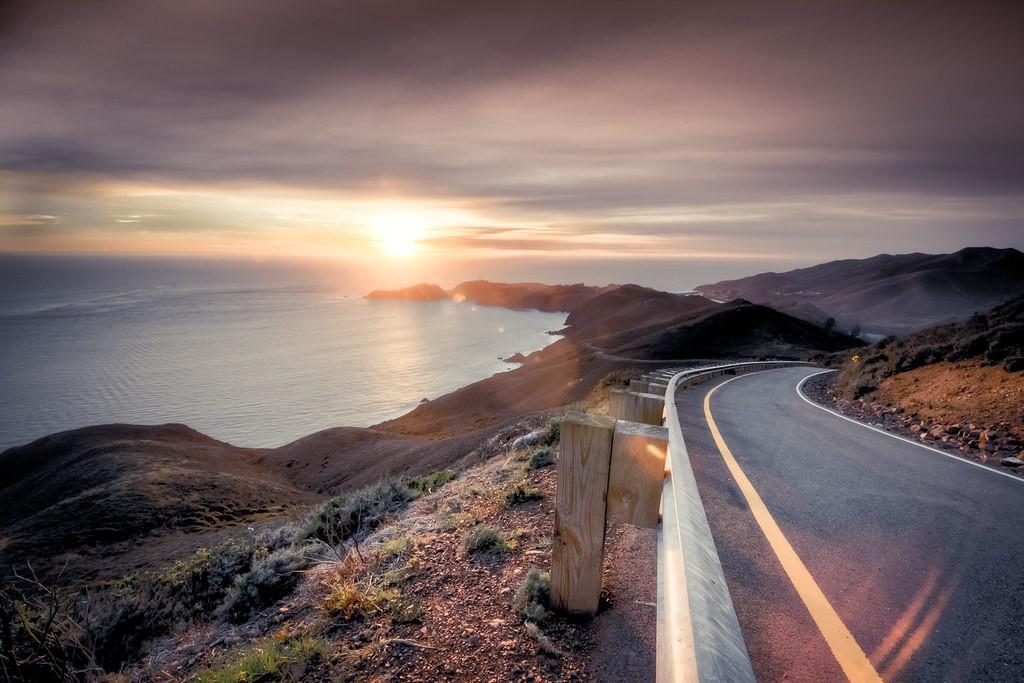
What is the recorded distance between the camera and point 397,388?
96000mm

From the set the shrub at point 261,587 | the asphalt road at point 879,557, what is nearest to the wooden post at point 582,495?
the asphalt road at point 879,557

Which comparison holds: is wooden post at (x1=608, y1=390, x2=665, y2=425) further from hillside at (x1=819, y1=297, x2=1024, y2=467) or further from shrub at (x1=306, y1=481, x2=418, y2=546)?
hillside at (x1=819, y1=297, x2=1024, y2=467)

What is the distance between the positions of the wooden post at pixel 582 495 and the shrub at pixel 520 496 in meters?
2.63

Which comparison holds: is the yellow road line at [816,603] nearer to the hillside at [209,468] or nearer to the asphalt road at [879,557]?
the asphalt road at [879,557]

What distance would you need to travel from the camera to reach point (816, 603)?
273 centimetres

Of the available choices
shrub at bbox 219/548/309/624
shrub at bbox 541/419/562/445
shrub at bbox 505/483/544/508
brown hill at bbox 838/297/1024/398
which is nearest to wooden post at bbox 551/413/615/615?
shrub at bbox 505/483/544/508

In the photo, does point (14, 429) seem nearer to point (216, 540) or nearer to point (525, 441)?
point (216, 540)

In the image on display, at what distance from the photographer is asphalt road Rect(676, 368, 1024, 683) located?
2320 mm

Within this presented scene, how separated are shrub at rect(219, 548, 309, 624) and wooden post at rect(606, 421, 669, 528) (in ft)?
14.7

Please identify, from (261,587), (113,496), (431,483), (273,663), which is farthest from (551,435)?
(113,496)

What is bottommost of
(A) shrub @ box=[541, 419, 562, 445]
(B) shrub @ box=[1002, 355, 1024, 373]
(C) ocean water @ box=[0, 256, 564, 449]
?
(C) ocean water @ box=[0, 256, 564, 449]

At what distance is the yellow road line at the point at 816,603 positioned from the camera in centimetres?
218

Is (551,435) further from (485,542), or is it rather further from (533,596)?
(533,596)

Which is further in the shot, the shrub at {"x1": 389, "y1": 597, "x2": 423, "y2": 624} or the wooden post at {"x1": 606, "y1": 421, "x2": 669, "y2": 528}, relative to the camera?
the shrub at {"x1": 389, "y1": 597, "x2": 423, "y2": 624}
